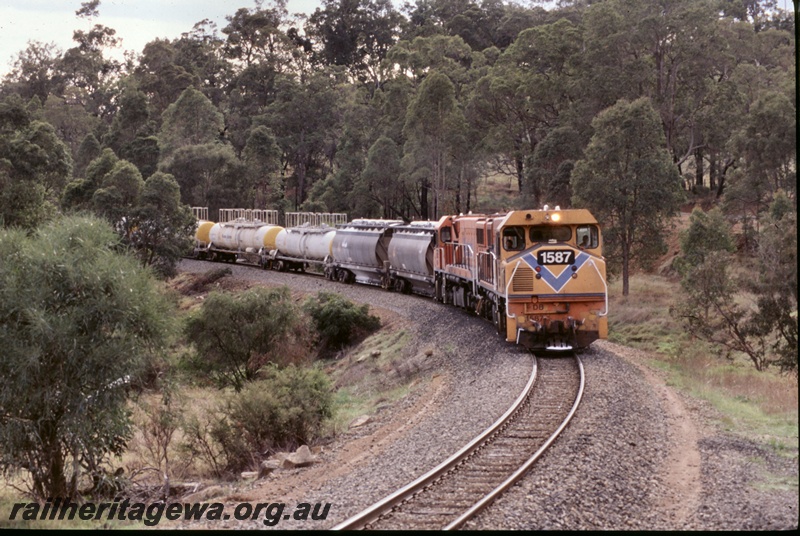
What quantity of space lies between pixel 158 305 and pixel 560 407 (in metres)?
9.40

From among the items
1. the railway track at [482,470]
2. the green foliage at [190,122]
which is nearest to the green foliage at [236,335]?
the railway track at [482,470]

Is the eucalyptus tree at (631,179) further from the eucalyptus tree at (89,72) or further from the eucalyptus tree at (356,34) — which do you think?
the eucalyptus tree at (89,72)

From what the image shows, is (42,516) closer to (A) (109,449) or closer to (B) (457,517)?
(A) (109,449)

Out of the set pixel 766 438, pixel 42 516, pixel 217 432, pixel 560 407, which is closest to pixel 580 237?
pixel 560 407

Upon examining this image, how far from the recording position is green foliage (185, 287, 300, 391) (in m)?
33.8

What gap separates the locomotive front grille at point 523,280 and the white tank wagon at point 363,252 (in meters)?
21.8

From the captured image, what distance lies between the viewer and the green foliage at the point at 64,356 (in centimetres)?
1759

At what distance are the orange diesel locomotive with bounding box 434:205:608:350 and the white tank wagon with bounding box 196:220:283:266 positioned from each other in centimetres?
3678

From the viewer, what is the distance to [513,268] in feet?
71.4

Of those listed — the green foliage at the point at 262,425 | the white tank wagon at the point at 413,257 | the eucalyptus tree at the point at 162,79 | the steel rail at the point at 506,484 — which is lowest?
the green foliage at the point at 262,425

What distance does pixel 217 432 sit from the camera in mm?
20141

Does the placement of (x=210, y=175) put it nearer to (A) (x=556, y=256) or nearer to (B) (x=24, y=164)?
(B) (x=24, y=164)

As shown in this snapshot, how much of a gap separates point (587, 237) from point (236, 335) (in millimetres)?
16579

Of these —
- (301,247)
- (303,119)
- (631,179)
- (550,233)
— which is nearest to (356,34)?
(303,119)
